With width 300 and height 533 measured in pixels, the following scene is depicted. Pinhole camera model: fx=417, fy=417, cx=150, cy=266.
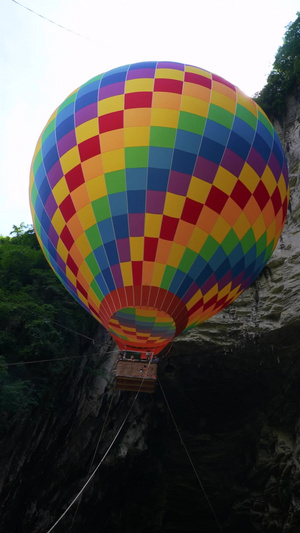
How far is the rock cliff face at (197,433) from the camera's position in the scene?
416 inches

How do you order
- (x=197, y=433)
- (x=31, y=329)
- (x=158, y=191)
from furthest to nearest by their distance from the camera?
(x=197, y=433), (x=31, y=329), (x=158, y=191)

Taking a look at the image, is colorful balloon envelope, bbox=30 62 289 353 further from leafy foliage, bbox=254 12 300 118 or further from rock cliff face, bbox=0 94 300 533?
leafy foliage, bbox=254 12 300 118

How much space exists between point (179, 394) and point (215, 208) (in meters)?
8.74

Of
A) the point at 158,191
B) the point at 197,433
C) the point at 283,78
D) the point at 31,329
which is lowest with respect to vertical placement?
the point at 197,433

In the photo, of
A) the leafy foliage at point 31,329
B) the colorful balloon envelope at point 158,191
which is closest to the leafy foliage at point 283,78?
the colorful balloon envelope at point 158,191

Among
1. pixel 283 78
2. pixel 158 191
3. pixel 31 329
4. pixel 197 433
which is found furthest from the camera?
pixel 283 78

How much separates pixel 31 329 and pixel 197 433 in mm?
6779

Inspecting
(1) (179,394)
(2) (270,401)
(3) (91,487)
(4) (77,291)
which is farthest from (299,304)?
(3) (91,487)

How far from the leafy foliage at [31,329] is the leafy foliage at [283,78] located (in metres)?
9.72

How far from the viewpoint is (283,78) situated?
600 inches

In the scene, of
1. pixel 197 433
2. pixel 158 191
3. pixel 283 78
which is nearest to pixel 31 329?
pixel 158 191

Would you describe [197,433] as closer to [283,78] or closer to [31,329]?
[31,329]

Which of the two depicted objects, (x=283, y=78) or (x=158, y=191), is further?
(x=283, y=78)

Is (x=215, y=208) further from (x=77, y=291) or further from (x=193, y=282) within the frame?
(x=77, y=291)
